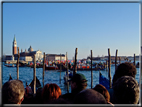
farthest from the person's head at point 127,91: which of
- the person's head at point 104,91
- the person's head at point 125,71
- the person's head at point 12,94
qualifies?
the person's head at point 12,94

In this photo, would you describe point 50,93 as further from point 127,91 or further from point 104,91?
point 127,91

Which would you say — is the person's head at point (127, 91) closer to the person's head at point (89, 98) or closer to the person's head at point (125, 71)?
the person's head at point (89, 98)

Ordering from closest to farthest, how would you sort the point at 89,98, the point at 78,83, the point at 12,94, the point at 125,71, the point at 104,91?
1. the point at 89,98
2. the point at 12,94
3. the point at 104,91
4. the point at 78,83
5. the point at 125,71

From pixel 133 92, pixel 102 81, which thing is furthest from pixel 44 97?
pixel 102 81

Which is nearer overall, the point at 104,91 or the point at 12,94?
the point at 12,94

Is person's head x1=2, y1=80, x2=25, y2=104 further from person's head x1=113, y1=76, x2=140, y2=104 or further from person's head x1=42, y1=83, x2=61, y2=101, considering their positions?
person's head x1=113, y1=76, x2=140, y2=104

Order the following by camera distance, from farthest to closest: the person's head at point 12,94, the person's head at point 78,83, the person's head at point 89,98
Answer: the person's head at point 78,83 → the person's head at point 12,94 → the person's head at point 89,98

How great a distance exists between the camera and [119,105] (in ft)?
4.35

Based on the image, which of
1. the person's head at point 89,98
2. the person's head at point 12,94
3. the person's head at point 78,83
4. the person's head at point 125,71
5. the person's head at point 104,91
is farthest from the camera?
the person's head at point 125,71

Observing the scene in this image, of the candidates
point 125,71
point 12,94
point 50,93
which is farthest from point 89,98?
point 125,71

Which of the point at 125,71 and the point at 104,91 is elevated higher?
→ the point at 125,71

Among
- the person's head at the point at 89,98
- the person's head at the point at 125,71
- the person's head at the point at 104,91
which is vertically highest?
the person's head at the point at 125,71

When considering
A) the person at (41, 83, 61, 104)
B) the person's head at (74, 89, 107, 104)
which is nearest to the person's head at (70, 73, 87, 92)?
the person at (41, 83, 61, 104)

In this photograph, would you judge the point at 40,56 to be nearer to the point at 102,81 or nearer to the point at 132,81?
the point at 102,81
